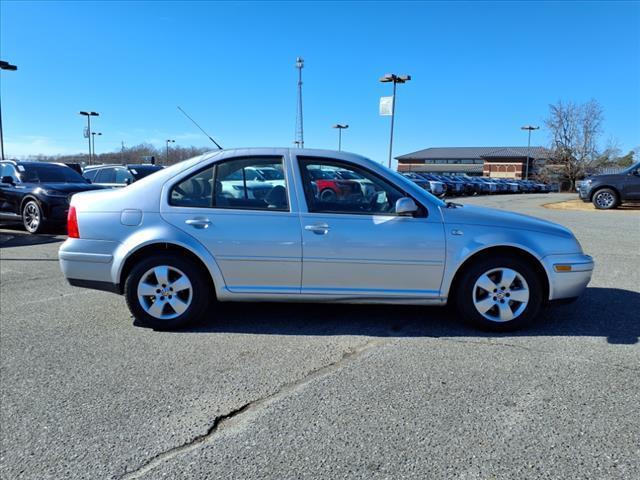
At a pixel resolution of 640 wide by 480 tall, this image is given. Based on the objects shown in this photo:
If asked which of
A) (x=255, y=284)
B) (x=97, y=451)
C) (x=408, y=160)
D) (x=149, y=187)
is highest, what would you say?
(x=408, y=160)

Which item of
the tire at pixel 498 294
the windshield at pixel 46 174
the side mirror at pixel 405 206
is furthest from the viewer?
the windshield at pixel 46 174

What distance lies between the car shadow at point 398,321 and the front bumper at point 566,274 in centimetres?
37

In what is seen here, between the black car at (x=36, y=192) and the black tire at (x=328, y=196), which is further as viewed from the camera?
the black car at (x=36, y=192)

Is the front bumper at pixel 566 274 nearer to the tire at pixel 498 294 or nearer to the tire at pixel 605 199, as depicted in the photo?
the tire at pixel 498 294

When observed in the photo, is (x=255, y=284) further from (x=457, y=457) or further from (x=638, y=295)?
(x=638, y=295)

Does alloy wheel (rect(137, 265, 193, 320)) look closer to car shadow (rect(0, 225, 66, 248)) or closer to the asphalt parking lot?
the asphalt parking lot

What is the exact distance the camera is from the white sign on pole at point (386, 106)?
82.6 ft

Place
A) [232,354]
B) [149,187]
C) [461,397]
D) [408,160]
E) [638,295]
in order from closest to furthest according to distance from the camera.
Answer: [461,397], [232,354], [149,187], [638,295], [408,160]

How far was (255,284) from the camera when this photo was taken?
13.8ft

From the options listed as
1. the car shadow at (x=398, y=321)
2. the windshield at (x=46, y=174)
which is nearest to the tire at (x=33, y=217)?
the windshield at (x=46, y=174)

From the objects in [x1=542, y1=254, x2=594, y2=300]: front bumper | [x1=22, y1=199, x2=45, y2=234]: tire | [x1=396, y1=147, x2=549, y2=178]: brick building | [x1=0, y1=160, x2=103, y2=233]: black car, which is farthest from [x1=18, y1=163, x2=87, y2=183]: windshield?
[x1=396, y1=147, x2=549, y2=178]: brick building

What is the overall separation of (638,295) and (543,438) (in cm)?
377

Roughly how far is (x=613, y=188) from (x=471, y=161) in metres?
95.3

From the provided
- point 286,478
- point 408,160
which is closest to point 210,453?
point 286,478
